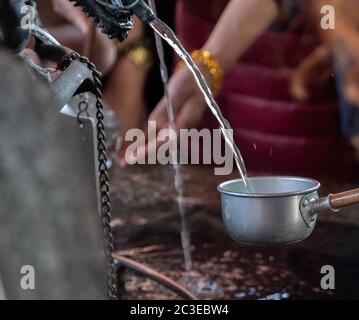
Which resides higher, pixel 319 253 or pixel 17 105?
pixel 17 105

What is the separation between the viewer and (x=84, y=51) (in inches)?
54.8

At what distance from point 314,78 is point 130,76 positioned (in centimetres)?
93

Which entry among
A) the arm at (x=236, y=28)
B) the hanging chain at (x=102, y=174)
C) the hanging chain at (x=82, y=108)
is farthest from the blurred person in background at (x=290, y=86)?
the hanging chain at (x=102, y=174)

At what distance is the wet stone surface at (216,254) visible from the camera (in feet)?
2.87

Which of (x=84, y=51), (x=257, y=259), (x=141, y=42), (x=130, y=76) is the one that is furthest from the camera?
(x=130, y=76)

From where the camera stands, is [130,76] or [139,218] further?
[130,76]

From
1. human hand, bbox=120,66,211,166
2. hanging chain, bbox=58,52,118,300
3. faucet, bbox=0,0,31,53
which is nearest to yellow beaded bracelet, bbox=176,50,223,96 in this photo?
human hand, bbox=120,66,211,166

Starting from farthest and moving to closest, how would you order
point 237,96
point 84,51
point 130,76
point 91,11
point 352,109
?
point 130,76 → point 237,96 → point 352,109 → point 84,51 → point 91,11

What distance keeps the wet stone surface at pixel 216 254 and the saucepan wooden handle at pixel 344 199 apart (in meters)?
0.20

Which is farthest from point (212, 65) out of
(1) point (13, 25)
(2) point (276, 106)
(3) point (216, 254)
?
(1) point (13, 25)

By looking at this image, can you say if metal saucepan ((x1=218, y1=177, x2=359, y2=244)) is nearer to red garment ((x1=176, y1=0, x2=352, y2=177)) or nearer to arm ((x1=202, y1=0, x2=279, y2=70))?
arm ((x1=202, y1=0, x2=279, y2=70))

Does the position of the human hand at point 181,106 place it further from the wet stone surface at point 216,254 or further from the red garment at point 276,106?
the red garment at point 276,106

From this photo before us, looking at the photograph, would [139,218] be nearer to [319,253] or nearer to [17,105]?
[319,253]
